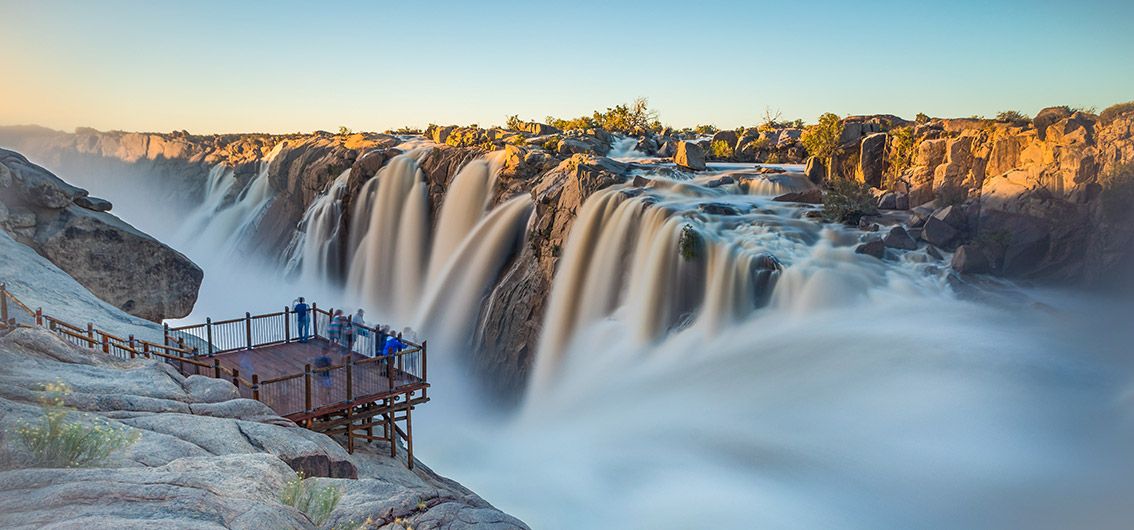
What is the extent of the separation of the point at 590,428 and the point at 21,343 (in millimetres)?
12674

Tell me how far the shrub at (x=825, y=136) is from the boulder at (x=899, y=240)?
7301 mm

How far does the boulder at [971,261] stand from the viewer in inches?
785

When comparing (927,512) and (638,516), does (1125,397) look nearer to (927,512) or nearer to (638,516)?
(927,512)

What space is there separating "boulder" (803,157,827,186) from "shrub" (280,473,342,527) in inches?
949

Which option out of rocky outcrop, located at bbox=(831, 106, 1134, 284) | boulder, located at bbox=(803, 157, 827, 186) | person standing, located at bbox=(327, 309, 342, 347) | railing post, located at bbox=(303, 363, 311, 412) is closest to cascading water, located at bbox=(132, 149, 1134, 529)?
boulder, located at bbox=(803, 157, 827, 186)

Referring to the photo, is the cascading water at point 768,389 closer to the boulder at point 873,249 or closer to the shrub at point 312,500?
the boulder at point 873,249

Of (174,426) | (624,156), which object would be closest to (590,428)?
(174,426)

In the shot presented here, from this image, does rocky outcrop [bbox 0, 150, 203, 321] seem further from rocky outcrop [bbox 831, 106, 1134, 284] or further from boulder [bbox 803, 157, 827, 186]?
rocky outcrop [bbox 831, 106, 1134, 284]

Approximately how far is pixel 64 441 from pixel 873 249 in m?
20.0

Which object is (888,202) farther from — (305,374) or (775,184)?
(305,374)

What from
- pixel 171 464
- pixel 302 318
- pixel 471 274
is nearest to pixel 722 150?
pixel 471 274

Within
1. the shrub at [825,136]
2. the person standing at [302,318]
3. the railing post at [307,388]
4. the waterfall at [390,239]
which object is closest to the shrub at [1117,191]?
the shrub at [825,136]

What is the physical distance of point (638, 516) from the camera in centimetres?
1438

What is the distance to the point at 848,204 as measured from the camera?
23750 millimetres
